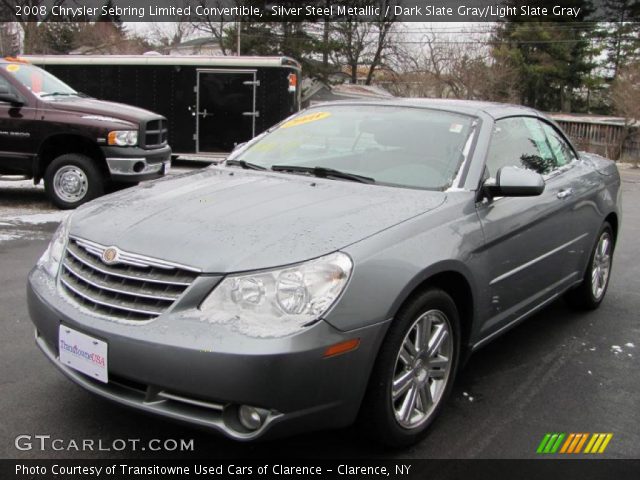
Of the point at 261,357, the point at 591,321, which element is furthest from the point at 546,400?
the point at 261,357

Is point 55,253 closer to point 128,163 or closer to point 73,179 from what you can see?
point 128,163

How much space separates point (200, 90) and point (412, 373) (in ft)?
39.3

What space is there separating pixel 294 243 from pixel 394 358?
2.05 feet

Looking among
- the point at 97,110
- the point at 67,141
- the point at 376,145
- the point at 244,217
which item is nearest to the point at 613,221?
the point at 376,145

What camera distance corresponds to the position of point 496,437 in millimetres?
3090

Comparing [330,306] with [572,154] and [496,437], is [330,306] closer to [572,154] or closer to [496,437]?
[496,437]

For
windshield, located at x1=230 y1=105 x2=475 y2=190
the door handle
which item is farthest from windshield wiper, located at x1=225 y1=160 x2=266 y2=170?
the door handle

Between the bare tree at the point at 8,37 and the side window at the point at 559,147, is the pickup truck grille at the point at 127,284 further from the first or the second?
the bare tree at the point at 8,37

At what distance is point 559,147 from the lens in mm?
4785

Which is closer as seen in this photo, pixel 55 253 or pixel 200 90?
pixel 55 253

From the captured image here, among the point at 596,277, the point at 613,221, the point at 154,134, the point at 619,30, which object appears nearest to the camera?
the point at 596,277

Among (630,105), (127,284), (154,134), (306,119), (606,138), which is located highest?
(630,105)

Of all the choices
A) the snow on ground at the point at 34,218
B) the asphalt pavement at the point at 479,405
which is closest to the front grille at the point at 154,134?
the snow on ground at the point at 34,218

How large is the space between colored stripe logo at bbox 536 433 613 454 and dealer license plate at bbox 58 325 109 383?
A: 6.42 ft
